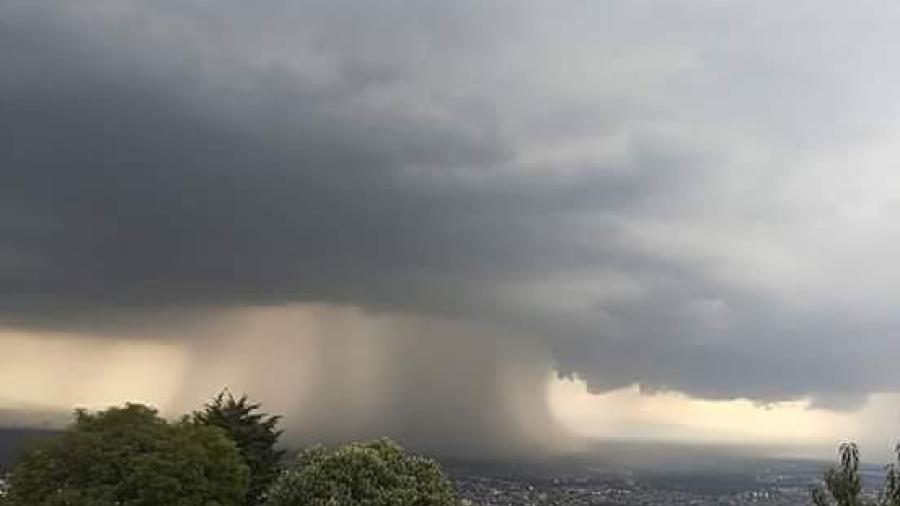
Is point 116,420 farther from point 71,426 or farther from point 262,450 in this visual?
point 262,450

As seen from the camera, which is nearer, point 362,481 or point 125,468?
point 362,481

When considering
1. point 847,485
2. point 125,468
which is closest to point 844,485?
point 847,485

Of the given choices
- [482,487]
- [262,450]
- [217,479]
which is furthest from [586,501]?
[217,479]

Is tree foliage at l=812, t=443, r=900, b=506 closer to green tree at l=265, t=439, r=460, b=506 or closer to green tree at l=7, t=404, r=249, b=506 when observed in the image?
green tree at l=265, t=439, r=460, b=506

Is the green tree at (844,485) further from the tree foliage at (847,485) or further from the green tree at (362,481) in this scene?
the green tree at (362,481)

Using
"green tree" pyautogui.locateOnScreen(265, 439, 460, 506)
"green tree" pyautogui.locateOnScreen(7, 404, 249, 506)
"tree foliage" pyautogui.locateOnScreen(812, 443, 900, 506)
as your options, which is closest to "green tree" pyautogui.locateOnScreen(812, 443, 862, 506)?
"tree foliage" pyautogui.locateOnScreen(812, 443, 900, 506)

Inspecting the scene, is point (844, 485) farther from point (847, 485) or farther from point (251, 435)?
point (251, 435)
